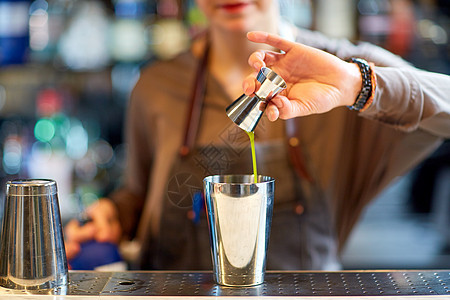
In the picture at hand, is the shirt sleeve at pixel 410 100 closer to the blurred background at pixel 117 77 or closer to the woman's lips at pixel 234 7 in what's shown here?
the woman's lips at pixel 234 7

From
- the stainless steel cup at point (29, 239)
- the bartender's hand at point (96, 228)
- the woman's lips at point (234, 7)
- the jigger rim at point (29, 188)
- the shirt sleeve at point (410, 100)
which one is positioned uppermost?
the woman's lips at point (234, 7)

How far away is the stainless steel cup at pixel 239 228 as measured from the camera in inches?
39.9

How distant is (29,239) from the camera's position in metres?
1.04

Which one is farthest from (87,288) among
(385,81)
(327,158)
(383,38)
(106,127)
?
(383,38)

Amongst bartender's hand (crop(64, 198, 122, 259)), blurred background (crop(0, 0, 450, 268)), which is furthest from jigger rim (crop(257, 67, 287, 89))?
blurred background (crop(0, 0, 450, 268))

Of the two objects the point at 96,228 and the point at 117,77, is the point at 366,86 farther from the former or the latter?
the point at 117,77

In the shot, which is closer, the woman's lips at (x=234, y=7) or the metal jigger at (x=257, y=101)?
the metal jigger at (x=257, y=101)

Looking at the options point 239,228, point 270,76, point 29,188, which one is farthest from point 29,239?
point 270,76

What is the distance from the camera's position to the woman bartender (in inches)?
58.7

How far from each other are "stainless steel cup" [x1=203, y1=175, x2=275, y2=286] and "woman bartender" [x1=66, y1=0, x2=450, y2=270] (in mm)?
274

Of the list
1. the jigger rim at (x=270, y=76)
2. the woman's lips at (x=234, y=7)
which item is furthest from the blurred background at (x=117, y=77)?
the jigger rim at (x=270, y=76)

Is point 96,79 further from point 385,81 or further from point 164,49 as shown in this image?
point 385,81

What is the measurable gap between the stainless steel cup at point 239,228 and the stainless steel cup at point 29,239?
28 centimetres

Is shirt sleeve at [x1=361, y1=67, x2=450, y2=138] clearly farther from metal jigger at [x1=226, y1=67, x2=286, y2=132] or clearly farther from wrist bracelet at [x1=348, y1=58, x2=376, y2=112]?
metal jigger at [x1=226, y1=67, x2=286, y2=132]
